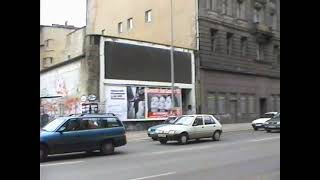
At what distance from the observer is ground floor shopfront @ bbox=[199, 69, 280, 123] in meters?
22.9

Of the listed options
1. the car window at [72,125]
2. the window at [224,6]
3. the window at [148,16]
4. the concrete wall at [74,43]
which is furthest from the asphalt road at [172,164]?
the window at [148,16]

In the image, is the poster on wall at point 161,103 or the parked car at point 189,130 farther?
the poster on wall at point 161,103

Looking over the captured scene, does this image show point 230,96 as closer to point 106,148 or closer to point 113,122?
point 113,122

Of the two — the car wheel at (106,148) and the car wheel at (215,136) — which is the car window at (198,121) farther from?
the car wheel at (106,148)

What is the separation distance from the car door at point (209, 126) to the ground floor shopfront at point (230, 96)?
4735 millimetres

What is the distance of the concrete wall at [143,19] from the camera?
80.1 feet

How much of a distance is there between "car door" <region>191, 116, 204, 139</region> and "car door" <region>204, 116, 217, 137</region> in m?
0.18

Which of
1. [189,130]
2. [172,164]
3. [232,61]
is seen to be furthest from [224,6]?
[172,164]

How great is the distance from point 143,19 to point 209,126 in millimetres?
13239

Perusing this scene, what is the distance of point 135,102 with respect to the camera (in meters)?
24.2

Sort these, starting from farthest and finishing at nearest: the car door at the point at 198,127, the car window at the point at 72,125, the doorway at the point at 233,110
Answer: the doorway at the point at 233,110 → the car door at the point at 198,127 → the car window at the point at 72,125
